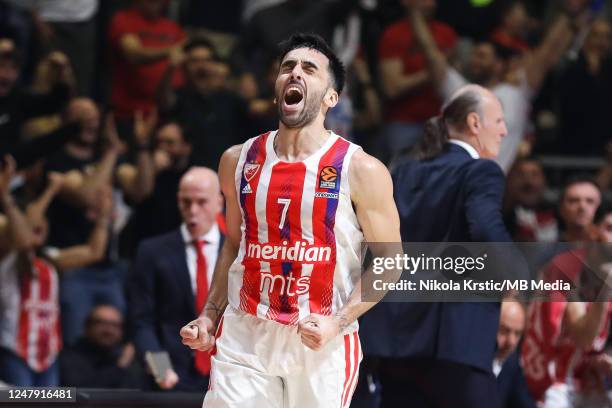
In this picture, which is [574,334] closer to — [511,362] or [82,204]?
[511,362]

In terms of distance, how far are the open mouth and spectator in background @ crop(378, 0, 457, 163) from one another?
5.05 meters

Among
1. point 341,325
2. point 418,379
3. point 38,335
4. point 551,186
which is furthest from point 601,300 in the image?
point 551,186

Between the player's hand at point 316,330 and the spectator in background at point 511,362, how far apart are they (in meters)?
1.86

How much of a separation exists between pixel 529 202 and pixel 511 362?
3.35m

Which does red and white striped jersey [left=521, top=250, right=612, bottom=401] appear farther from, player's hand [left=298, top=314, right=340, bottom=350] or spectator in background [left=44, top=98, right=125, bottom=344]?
spectator in background [left=44, top=98, right=125, bottom=344]

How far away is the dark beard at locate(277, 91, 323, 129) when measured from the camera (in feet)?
15.0

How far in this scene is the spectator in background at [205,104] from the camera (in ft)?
30.0

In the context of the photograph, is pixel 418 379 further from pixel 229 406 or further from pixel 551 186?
pixel 551 186

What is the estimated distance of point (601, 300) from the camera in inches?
235

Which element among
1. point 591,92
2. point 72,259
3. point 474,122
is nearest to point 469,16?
point 591,92

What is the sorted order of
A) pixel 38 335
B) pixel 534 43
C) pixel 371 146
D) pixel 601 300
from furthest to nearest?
pixel 534 43, pixel 371 146, pixel 38 335, pixel 601 300

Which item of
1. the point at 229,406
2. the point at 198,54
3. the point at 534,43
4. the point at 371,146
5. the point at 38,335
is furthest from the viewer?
the point at 534,43

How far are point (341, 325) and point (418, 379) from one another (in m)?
1.07

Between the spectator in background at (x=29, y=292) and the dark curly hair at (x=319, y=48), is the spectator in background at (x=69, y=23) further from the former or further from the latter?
the dark curly hair at (x=319, y=48)
